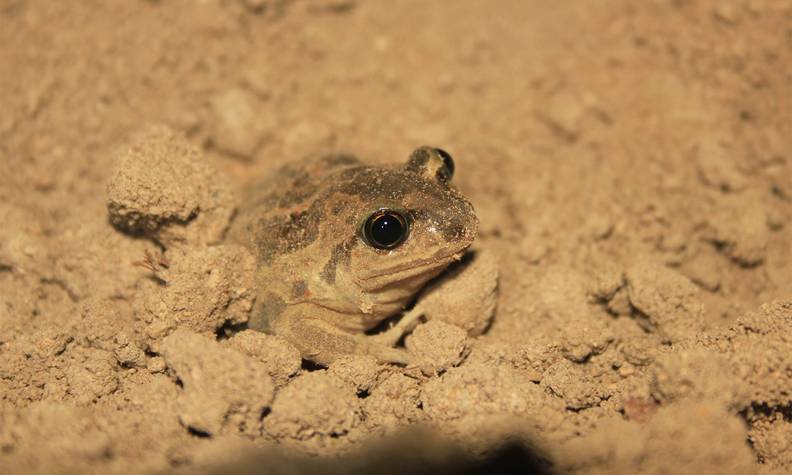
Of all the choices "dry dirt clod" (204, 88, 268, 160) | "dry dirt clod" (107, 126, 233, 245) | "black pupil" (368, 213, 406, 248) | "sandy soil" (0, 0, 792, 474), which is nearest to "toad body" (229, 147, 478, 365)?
"black pupil" (368, 213, 406, 248)

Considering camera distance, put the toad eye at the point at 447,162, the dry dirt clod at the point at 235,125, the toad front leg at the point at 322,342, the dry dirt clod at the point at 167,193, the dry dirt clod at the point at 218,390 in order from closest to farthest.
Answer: the dry dirt clod at the point at 218,390, the toad front leg at the point at 322,342, the dry dirt clod at the point at 167,193, the toad eye at the point at 447,162, the dry dirt clod at the point at 235,125

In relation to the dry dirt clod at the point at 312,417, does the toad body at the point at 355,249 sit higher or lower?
higher

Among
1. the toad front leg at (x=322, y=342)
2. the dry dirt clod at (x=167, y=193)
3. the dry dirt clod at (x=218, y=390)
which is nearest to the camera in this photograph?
the dry dirt clod at (x=218, y=390)

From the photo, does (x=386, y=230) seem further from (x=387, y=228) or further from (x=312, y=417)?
(x=312, y=417)

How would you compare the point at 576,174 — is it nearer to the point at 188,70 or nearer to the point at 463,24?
the point at 463,24

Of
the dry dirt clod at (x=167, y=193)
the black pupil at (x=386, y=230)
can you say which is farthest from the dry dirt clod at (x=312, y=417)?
the dry dirt clod at (x=167, y=193)

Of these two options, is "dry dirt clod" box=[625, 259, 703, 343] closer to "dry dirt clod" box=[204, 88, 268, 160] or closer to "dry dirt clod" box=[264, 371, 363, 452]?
"dry dirt clod" box=[264, 371, 363, 452]

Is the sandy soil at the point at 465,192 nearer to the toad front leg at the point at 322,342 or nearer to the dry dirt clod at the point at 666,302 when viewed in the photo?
the dry dirt clod at the point at 666,302

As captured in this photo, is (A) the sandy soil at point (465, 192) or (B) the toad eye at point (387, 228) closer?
(A) the sandy soil at point (465, 192)
